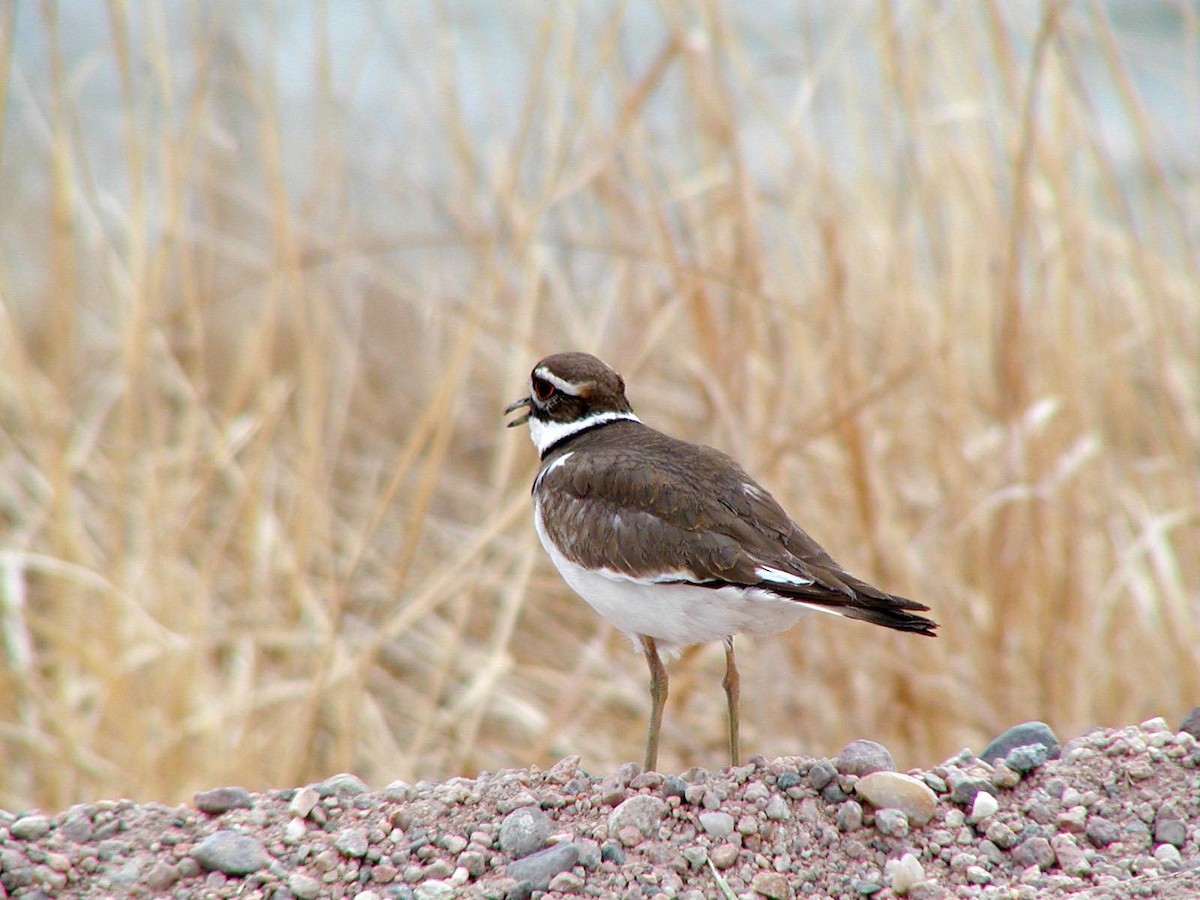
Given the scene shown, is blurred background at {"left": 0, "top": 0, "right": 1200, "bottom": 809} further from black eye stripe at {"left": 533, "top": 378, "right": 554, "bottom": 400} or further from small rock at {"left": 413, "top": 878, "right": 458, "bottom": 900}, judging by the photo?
small rock at {"left": 413, "top": 878, "right": 458, "bottom": 900}

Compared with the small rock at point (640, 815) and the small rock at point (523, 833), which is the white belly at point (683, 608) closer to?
the small rock at point (640, 815)

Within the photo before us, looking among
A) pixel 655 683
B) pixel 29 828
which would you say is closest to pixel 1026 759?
pixel 655 683

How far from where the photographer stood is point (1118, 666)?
5355mm

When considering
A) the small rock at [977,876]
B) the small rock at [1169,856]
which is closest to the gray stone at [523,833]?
the small rock at [977,876]

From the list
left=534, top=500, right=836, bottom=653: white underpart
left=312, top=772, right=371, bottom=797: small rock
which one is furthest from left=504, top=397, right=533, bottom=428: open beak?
left=312, top=772, right=371, bottom=797: small rock

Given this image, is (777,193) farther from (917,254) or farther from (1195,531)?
(1195,531)

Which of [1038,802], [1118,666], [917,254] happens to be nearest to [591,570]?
[1038,802]

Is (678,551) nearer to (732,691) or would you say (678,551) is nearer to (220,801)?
(732,691)

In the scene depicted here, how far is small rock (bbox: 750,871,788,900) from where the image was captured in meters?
2.64

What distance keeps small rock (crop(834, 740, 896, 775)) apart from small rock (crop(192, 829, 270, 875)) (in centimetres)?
112

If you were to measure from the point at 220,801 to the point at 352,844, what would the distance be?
1.26ft

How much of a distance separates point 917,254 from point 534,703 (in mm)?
2639

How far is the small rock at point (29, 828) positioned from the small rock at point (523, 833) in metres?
0.88

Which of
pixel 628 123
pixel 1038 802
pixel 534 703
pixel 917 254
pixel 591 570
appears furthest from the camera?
pixel 917 254
